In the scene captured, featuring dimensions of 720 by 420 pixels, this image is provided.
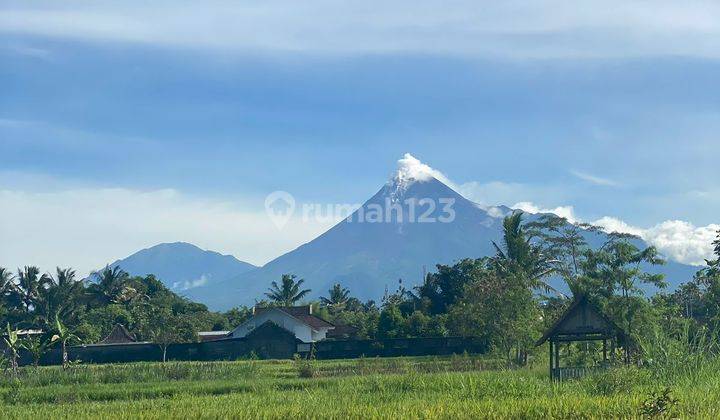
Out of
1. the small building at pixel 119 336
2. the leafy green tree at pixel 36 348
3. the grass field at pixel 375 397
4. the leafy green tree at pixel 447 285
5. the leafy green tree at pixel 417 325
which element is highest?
the leafy green tree at pixel 447 285

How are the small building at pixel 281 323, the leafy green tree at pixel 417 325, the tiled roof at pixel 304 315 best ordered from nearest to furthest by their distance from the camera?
the leafy green tree at pixel 417 325 < the small building at pixel 281 323 < the tiled roof at pixel 304 315

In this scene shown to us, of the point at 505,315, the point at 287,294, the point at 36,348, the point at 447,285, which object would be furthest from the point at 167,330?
the point at 287,294

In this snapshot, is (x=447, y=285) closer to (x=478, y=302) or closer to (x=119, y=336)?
(x=478, y=302)

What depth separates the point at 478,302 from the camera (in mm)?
50406

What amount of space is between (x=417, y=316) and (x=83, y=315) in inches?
1130

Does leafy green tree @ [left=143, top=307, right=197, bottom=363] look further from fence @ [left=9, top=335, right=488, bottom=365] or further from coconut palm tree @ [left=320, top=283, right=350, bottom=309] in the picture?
coconut palm tree @ [left=320, top=283, right=350, bottom=309]

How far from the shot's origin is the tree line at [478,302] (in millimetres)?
38562

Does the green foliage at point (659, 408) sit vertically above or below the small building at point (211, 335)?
below

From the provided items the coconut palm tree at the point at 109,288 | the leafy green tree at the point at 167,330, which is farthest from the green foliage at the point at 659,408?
the coconut palm tree at the point at 109,288

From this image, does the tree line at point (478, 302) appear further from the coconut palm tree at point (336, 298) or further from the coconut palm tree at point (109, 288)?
the coconut palm tree at point (336, 298)

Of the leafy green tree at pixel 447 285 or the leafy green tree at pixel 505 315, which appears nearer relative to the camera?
the leafy green tree at pixel 505 315

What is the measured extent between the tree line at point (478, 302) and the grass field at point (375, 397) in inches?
181

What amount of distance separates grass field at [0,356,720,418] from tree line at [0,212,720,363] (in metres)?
4.60

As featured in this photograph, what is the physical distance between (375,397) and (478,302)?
27928mm
